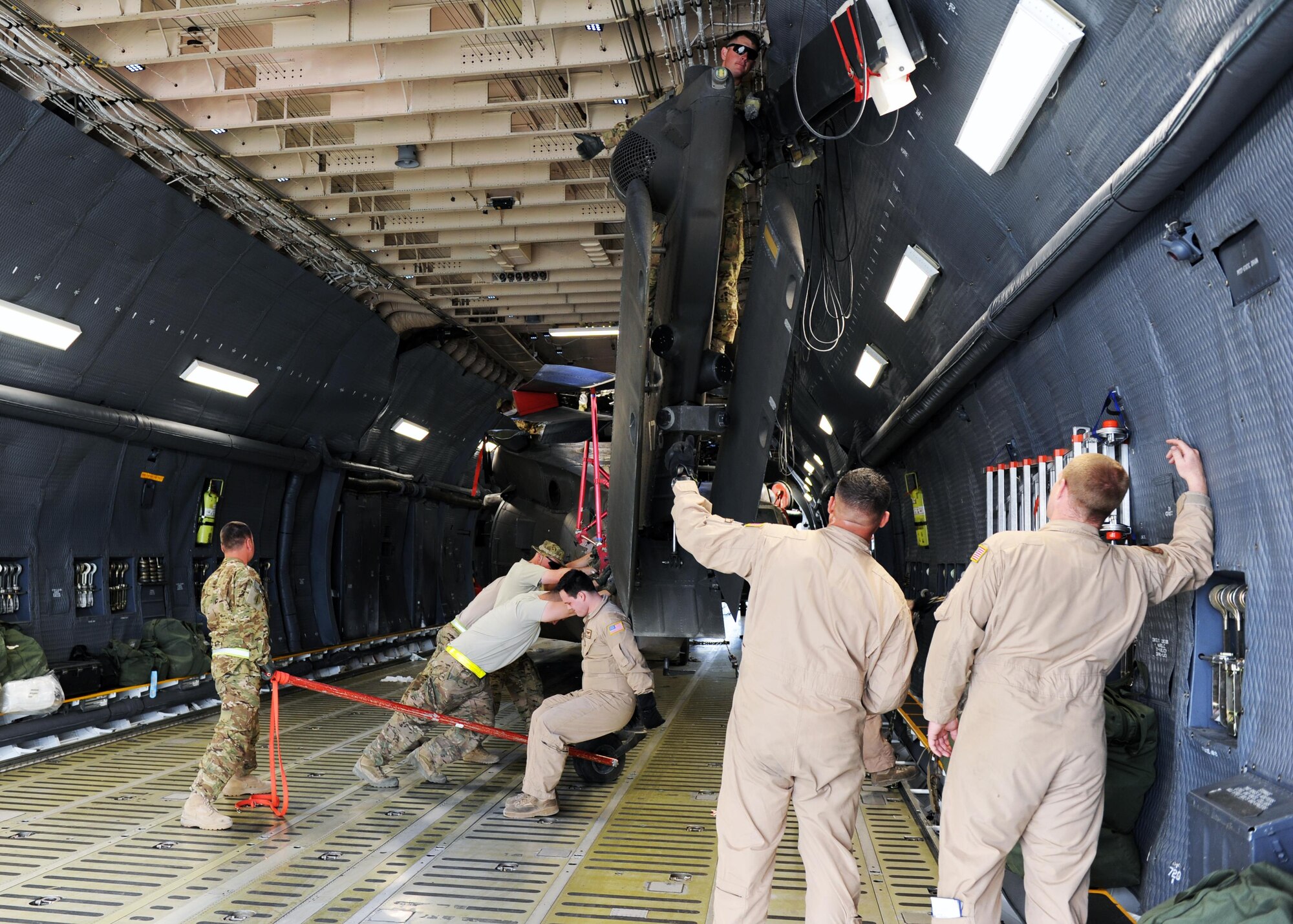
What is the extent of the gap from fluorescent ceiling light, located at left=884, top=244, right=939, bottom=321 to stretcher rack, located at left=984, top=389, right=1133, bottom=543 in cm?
120

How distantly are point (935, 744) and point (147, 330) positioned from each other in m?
8.09

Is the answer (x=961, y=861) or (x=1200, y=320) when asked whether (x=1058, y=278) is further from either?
(x=961, y=861)

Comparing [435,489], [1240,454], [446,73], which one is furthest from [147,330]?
[1240,454]

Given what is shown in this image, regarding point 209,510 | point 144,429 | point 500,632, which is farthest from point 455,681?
point 209,510

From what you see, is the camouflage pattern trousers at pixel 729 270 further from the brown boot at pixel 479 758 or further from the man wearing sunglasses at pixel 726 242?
the brown boot at pixel 479 758

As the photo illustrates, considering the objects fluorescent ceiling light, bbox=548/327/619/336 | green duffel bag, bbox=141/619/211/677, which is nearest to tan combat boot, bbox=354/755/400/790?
green duffel bag, bbox=141/619/211/677

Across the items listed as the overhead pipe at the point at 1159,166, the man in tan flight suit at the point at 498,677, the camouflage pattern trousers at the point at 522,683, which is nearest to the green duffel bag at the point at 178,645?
the man in tan flight suit at the point at 498,677

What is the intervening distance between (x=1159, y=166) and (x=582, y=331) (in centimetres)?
1132

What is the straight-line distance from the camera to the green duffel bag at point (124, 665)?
27.8 ft

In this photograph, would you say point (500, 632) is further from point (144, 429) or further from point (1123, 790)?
point (144, 429)

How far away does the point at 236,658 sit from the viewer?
5988mm

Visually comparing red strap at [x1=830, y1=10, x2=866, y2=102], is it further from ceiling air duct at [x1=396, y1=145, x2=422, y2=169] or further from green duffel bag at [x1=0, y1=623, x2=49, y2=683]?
green duffel bag at [x1=0, y1=623, x2=49, y2=683]

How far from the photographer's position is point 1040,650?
322 cm

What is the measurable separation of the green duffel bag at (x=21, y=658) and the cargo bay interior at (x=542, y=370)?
0.04 m
